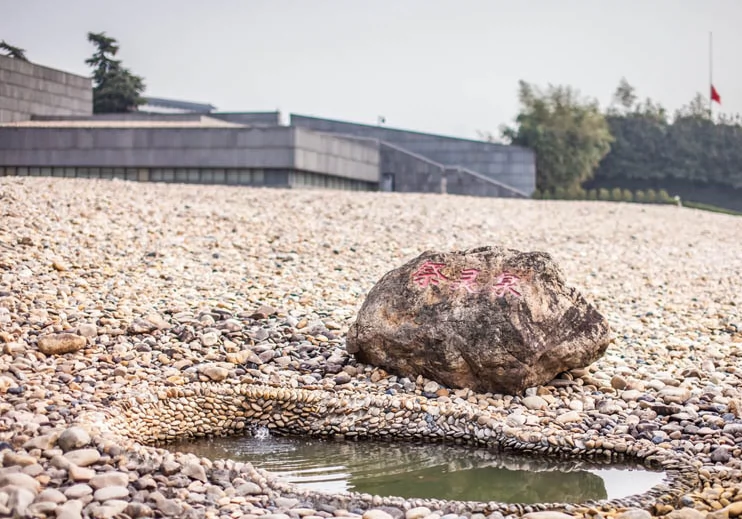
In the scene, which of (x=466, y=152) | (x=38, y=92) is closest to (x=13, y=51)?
(x=38, y=92)

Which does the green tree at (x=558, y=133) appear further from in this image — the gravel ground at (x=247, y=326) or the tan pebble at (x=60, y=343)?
the tan pebble at (x=60, y=343)

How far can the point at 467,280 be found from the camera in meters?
6.38

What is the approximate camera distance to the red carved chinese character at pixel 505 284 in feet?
20.4

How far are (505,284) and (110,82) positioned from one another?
93.3 feet

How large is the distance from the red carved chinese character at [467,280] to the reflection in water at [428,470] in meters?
1.27

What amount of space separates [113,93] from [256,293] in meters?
25.5

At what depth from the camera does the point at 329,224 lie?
511 inches

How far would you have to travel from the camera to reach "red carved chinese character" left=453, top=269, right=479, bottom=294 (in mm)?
6324

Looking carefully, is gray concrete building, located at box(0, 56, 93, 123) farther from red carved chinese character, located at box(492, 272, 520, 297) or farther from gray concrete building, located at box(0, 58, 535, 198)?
red carved chinese character, located at box(492, 272, 520, 297)

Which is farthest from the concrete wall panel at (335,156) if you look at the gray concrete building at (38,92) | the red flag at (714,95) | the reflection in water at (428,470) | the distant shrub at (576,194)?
the reflection in water at (428,470)

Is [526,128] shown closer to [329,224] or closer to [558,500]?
[329,224]

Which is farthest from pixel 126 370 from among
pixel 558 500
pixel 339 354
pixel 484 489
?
pixel 558 500

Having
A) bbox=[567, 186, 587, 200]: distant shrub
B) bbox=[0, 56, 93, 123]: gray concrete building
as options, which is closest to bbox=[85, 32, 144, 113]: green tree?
bbox=[0, 56, 93, 123]: gray concrete building

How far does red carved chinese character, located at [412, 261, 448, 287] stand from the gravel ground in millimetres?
770
